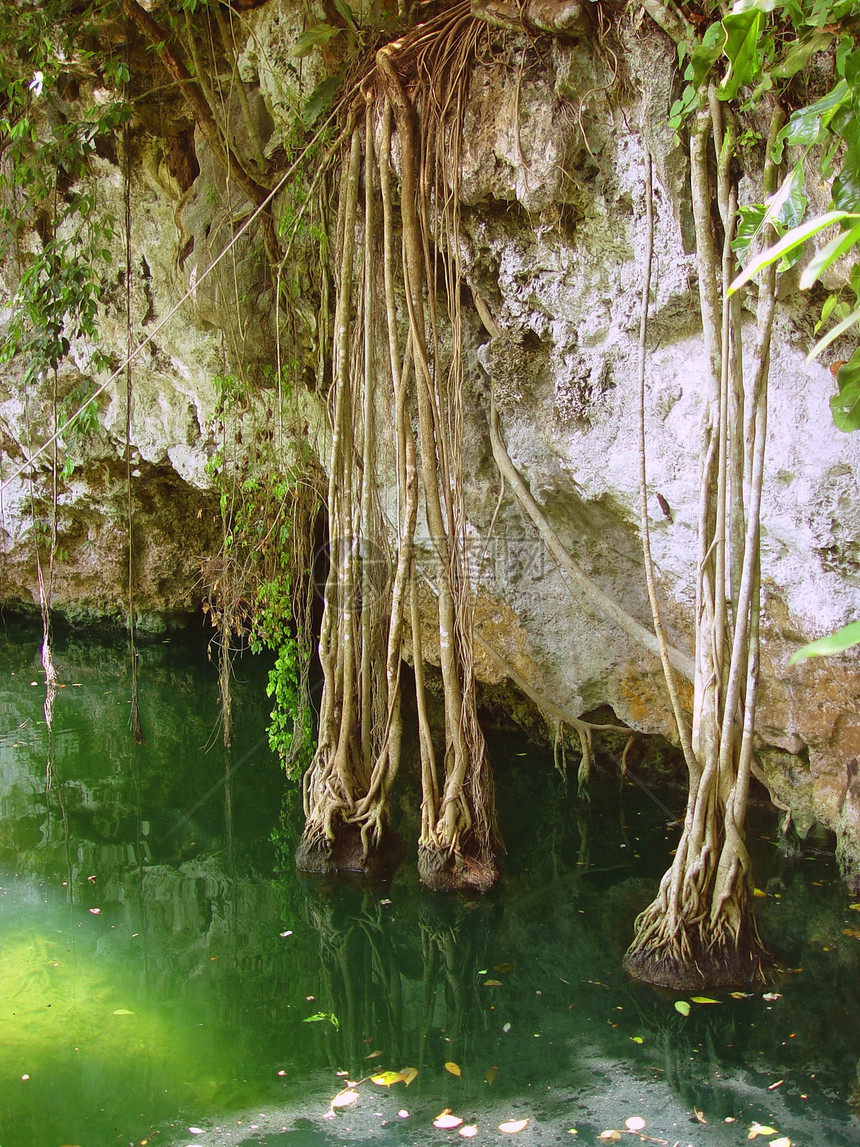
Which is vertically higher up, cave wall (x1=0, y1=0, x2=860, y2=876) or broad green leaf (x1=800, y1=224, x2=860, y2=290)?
cave wall (x1=0, y1=0, x2=860, y2=876)

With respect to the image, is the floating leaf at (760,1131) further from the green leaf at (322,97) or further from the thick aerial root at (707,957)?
the green leaf at (322,97)

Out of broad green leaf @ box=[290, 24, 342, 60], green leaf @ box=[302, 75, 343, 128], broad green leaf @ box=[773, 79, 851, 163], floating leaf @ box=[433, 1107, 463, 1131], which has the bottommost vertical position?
floating leaf @ box=[433, 1107, 463, 1131]

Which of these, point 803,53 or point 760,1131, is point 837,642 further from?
point 760,1131

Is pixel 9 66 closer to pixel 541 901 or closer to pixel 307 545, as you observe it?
pixel 307 545

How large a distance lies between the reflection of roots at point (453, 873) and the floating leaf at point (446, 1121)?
1110 mm

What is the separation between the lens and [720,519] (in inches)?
106

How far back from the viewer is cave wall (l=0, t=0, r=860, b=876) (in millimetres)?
3012

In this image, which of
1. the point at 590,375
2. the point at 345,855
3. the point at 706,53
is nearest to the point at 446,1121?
the point at 345,855

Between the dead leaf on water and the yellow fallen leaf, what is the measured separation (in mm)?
381

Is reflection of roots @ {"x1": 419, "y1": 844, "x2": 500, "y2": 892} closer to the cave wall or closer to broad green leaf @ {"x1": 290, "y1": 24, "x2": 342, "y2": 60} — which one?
the cave wall

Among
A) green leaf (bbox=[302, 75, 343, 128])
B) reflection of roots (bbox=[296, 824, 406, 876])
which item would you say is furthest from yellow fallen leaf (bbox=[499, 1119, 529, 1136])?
green leaf (bbox=[302, 75, 343, 128])

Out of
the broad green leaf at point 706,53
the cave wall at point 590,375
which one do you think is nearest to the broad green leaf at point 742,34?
the broad green leaf at point 706,53

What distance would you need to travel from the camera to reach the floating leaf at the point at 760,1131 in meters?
2.14

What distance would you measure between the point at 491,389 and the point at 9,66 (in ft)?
8.93
